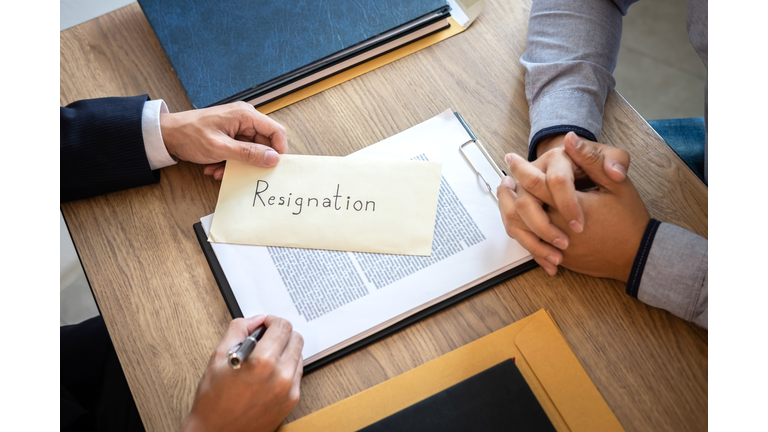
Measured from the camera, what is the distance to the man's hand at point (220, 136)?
715mm

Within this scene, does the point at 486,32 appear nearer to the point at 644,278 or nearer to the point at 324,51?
the point at 324,51

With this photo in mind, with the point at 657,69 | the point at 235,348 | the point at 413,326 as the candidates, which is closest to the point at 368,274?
the point at 413,326

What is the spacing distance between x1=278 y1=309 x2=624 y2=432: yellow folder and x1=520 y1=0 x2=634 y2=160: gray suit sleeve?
27 centimetres

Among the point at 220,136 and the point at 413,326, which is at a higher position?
the point at 220,136

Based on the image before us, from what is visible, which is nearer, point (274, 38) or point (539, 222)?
point (539, 222)

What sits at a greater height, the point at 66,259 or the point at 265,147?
the point at 265,147

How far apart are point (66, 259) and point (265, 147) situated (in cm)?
121

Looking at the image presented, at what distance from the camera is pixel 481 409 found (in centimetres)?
56

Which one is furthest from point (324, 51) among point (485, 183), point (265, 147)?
point (485, 183)

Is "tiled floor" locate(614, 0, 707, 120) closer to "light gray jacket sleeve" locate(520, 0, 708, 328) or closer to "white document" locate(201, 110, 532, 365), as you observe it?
"light gray jacket sleeve" locate(520, 0, 708, 328)

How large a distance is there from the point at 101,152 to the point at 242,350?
407mm

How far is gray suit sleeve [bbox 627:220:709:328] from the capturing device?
57cm

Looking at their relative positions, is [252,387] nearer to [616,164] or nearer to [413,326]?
[413,326]
